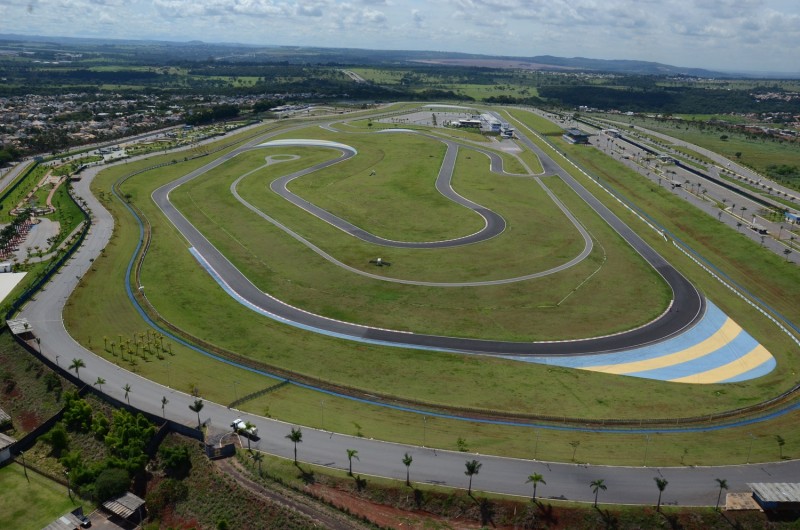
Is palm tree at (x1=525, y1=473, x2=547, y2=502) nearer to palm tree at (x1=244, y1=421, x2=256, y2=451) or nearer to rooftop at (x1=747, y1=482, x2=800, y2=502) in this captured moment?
rooftop at (x1=747, y1=482, x2=800, y2=502)

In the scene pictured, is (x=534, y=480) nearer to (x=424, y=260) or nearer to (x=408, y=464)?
(x=408, y=464)

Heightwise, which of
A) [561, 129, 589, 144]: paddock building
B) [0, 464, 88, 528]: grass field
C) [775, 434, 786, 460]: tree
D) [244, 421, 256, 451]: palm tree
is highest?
[561, 129, 589, 144]: paddock building

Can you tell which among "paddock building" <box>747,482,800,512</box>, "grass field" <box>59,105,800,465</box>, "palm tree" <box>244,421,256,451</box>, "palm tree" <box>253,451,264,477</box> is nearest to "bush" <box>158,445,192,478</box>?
"palm tree" <box>244,421,256,451</box>

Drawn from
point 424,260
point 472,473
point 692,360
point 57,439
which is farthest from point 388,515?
point 424,260

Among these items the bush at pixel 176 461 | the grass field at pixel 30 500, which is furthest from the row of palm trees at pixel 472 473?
the grass field at pixel 30 500

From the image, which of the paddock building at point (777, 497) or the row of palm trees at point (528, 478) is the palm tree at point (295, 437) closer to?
the row of palm trees at point (528, 478)

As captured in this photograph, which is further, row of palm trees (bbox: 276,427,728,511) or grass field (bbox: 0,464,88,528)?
grass field (bbox: 0,464,88,528)
